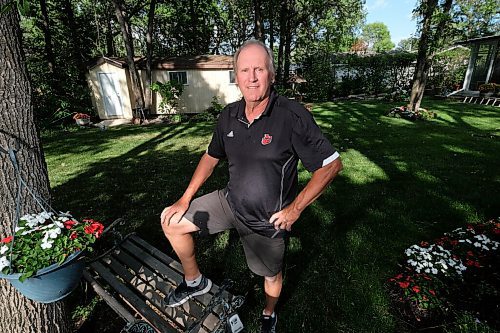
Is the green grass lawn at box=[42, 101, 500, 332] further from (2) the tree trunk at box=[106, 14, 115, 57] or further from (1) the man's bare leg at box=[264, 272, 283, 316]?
(2) the tree trunk at box=[106, 14, 115, 57]

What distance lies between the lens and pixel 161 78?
14.3 metres

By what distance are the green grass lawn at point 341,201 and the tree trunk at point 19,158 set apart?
1488 millimetres

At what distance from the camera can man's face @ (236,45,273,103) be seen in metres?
1.72

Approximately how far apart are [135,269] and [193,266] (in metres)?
0.68

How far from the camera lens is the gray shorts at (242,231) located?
1855 mm

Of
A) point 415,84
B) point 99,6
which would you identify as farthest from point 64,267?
point 99,6

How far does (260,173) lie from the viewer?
1742 mm

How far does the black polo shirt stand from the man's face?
92 mm

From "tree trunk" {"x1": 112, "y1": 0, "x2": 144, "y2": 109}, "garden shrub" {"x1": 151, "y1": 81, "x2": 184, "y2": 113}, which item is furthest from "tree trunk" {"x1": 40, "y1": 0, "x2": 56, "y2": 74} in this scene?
"garden shrub" {"x1": 151, "y1": 81, "x2": 184, "y2": 113}

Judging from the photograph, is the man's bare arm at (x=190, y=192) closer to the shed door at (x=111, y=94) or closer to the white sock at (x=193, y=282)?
the white sock at (x=193, y=282)

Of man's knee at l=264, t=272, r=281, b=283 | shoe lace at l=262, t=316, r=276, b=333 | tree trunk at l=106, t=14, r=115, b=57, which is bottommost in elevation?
shoe lace at l=262, t=316, r=276, b=333

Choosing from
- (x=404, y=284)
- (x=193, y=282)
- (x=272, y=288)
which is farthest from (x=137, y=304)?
(x=404, y=284)

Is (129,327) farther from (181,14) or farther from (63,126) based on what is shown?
(181,14)

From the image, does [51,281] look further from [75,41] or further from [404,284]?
[75,41]
